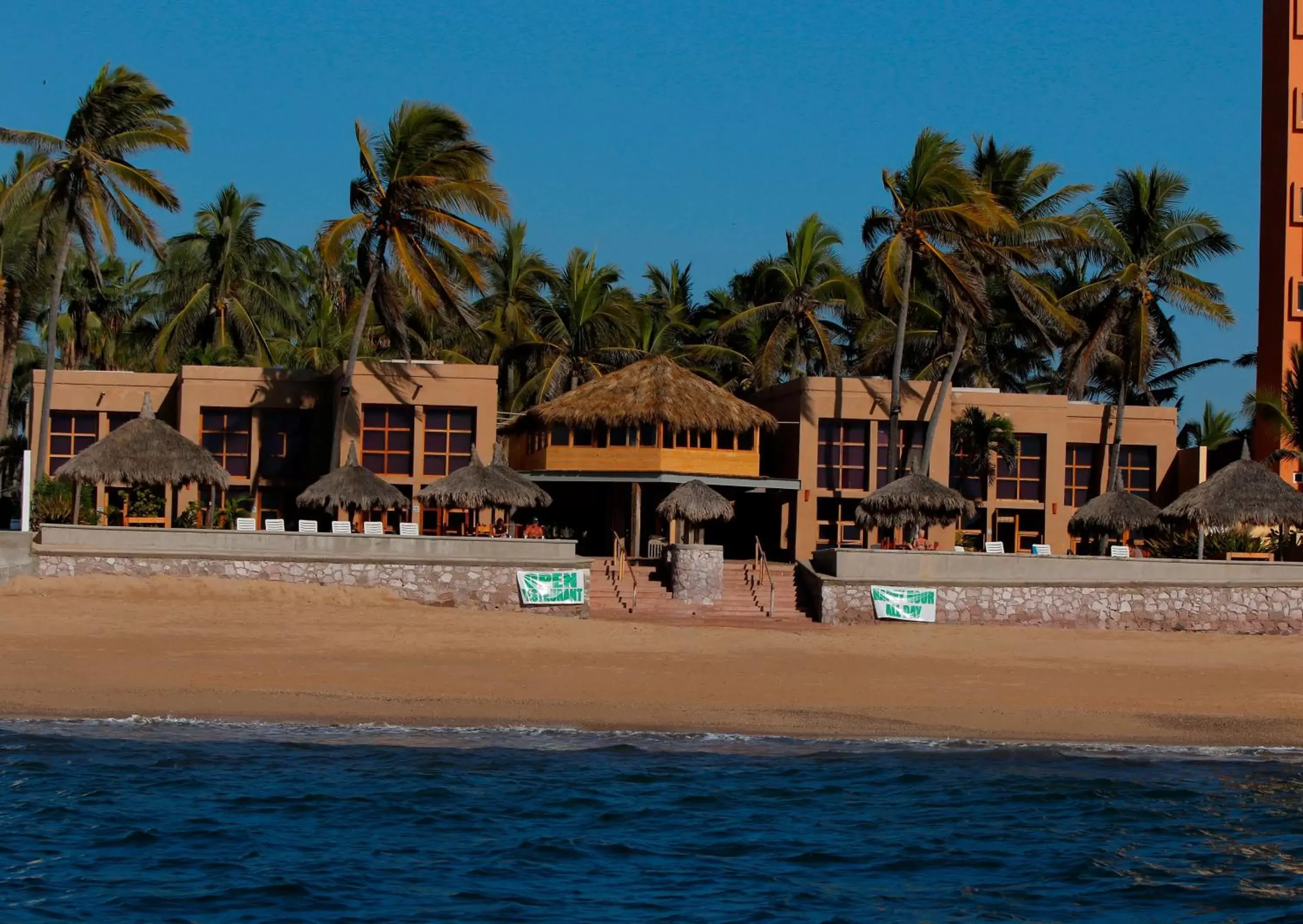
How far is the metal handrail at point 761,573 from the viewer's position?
28484 millimetres

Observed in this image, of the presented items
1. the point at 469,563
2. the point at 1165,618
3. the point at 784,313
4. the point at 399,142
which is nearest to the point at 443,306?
the point at 399,142

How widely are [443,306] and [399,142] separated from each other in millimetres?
3403

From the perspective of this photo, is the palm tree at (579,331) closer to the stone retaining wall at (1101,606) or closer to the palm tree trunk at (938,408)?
the palm tree trunk at (938,408)

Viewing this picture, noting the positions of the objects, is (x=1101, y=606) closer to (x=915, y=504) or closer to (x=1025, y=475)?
(x=915, y=504)

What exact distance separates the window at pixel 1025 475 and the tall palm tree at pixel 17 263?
21.1m

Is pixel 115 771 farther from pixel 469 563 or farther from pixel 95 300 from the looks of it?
pixel 95 300

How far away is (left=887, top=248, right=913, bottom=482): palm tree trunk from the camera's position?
3406 centimetres

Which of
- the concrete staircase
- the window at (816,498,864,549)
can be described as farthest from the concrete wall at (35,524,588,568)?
the window at (816,498,864,549)

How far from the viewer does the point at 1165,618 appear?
1092 inches

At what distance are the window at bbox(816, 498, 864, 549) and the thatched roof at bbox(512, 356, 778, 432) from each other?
6.99ft

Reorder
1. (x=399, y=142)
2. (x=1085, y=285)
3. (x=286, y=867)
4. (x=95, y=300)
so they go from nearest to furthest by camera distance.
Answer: (x=286, y=867) < (x=399, y=142) < (x=1085, y=285) < (x=95, y=300)

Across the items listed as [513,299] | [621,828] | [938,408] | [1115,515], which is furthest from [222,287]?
[621,828]

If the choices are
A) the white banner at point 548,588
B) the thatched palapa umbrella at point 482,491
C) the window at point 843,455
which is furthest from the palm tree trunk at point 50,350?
the window at point 843,455

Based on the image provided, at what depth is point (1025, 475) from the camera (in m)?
36.2
